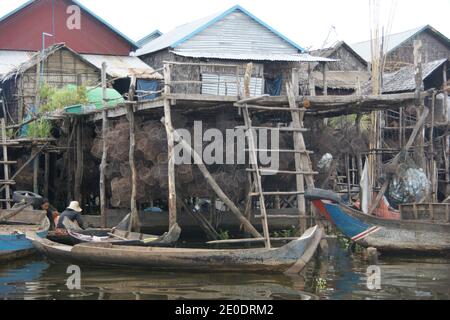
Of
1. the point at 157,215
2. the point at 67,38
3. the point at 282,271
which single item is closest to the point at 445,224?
the point at 282,271

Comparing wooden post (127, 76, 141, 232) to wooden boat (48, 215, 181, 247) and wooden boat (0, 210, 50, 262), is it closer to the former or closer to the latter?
wooden boat (48, 215, 181, 247)

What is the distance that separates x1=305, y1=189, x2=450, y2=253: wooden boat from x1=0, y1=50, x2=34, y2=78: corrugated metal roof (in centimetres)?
1147

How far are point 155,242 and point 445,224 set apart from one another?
531cm

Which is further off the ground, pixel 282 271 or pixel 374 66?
pixel 374 66

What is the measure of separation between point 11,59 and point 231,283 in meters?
14.4

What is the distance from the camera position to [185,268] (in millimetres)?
11078

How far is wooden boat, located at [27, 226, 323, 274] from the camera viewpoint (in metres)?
10.7

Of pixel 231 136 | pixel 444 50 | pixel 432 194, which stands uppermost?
pixel 444 50

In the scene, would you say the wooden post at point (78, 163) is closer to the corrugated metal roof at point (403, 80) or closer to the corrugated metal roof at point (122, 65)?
the corrugated metal roof at point (122, 65)

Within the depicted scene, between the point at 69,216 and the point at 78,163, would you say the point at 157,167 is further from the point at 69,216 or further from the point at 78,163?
the point at 78,163
